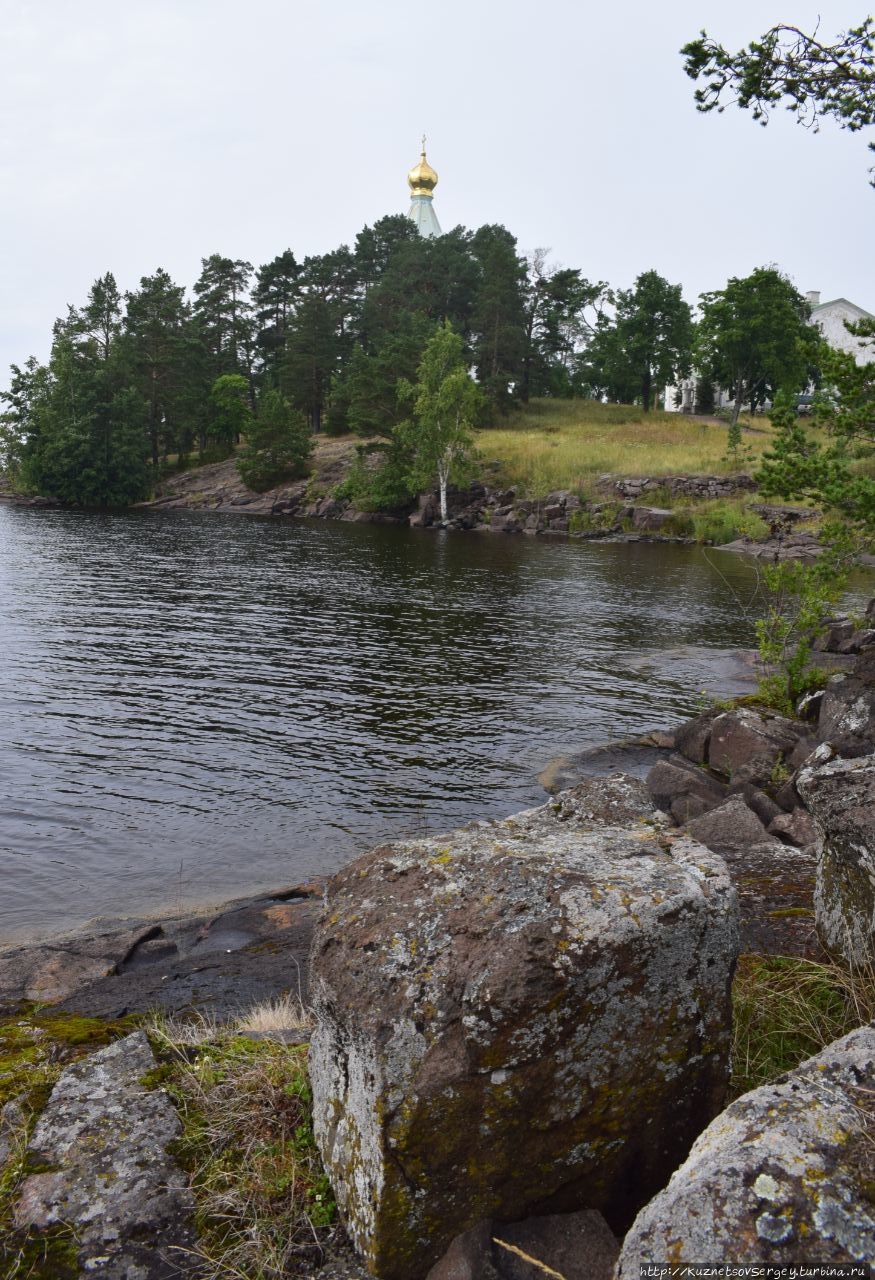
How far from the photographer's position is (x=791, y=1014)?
4.52 meters

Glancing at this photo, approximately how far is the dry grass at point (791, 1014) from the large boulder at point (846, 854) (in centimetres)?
19

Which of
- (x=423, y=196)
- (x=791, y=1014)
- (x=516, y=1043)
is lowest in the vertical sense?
(x=791, y=1014)

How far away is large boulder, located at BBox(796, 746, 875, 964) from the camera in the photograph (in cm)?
465

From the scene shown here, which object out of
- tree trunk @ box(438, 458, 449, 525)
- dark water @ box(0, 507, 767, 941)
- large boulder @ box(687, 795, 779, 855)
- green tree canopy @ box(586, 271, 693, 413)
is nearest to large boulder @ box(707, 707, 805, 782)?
dark water @ box(0, 507, 767, 941)

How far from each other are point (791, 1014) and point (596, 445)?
82247 mm

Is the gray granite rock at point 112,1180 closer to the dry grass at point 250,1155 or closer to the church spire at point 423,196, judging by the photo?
the dry grass at point 250,1155

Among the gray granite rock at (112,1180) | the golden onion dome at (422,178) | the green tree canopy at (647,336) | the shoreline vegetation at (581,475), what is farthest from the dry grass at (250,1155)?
the golden onion dome at (422,178)

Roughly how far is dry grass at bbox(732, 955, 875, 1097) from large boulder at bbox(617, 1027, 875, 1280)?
1.28 metres

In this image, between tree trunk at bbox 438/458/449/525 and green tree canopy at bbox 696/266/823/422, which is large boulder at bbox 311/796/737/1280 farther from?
green tree canopy at bbox 696/266/823/422

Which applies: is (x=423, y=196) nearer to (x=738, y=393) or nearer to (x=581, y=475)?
(x=738, y=393)

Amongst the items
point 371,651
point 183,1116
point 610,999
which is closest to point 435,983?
point 610,999

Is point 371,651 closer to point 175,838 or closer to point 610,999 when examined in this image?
point 175,838

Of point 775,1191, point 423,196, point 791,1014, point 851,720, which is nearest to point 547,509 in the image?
point 851,720

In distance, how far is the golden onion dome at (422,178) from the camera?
423ft
